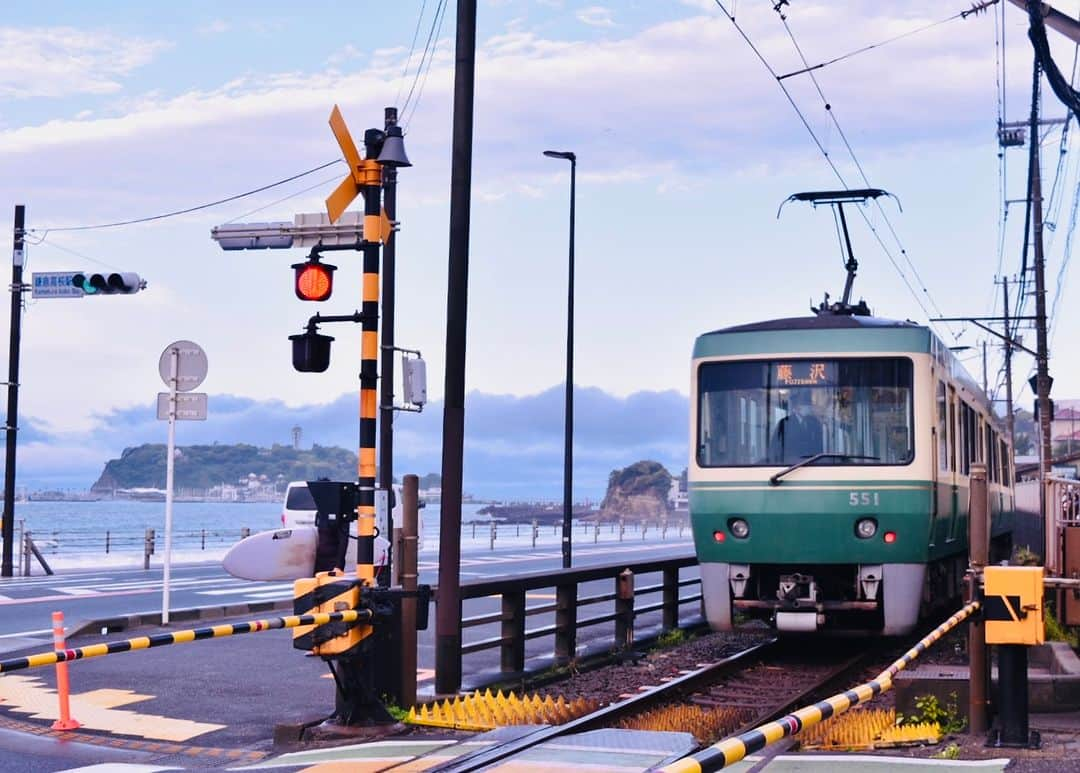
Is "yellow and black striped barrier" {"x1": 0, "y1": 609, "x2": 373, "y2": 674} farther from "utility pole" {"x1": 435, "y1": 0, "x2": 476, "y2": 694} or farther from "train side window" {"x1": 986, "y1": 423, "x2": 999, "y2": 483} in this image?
"train side window" {"x1": 986, "y1": 423, "x2": 999, "y2": 483}

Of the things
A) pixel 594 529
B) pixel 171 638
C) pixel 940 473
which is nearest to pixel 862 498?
pixel 940 473

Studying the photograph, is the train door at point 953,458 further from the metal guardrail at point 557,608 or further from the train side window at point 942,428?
the metal guardrail at point 557,608

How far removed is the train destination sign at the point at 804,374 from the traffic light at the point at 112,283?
15.1 meters

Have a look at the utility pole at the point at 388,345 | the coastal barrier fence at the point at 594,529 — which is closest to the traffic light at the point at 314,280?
the utility pole at the point at 388,345

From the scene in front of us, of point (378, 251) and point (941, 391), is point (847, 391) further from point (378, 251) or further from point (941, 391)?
point (378, 251)

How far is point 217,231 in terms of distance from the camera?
16.0 m

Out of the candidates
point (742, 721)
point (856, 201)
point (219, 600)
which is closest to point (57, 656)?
point (742, 721)

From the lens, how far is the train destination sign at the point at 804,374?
14547 millimetres

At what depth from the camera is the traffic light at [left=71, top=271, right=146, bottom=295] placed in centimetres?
2595

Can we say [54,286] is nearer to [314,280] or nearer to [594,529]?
[314,280]

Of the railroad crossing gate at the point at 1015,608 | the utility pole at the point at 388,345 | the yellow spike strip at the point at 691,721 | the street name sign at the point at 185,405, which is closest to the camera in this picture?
the railroad crossing gate at the point at 1015,608

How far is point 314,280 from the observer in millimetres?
10523

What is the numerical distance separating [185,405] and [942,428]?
9.42m

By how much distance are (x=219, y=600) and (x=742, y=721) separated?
14601mm
